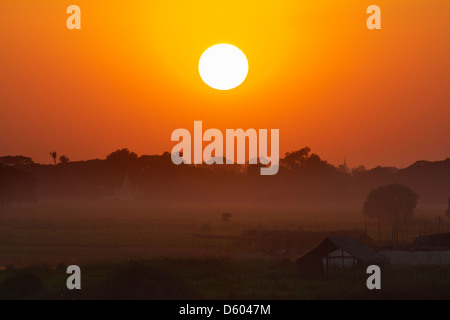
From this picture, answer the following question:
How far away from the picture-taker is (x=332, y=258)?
4500 centimetres

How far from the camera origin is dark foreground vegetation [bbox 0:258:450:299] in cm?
→ 3775

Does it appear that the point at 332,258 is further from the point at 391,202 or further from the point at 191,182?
the point at 191,182

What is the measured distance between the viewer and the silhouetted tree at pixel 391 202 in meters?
98.1

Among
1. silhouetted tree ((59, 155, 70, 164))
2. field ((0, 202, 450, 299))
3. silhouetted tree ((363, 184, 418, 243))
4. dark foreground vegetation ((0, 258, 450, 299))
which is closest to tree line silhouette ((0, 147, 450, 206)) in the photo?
silhouetted tree ((59, 155, 70, 164))

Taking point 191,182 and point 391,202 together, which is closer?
point 391,202

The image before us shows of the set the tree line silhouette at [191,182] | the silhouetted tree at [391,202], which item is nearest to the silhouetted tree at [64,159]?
the tree line silhouette at [191,182]

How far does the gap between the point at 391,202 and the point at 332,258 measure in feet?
184

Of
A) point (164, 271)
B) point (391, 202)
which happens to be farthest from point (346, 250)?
point (391, 202)

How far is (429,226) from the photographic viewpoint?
8675cm

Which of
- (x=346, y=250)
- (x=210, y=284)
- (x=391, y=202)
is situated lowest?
(x=210, y=284)

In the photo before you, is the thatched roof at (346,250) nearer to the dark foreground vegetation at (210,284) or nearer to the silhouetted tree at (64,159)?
the dark foreground vegetation at (210,284)

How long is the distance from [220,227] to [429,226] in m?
27.0
